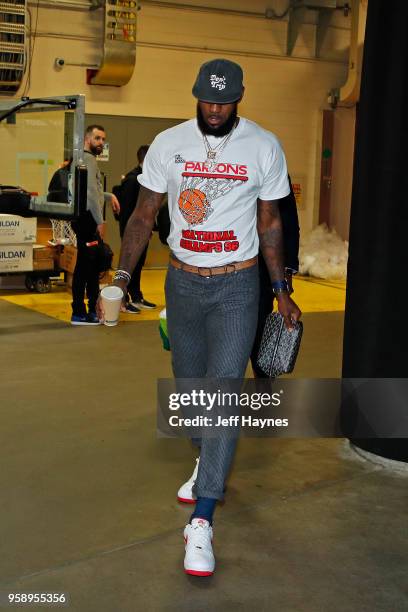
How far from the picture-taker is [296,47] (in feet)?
43.7

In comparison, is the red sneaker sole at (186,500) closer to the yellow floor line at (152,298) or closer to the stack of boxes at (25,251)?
Answer: the yellow floor line at (152,298)

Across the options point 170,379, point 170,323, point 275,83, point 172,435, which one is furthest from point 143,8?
point 170,323

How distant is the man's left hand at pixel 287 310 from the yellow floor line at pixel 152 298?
4.94 m

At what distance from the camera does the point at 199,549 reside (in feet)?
10.2

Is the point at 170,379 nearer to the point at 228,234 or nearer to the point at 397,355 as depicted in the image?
the point at 397,355

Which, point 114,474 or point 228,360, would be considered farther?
point 114,474

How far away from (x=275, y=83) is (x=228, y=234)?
34.4ft

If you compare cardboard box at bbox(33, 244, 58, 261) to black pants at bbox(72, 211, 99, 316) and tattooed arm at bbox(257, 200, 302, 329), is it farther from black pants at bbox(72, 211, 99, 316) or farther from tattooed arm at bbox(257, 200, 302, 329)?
tattooed arm at bbox(257, 200, 302, 329)

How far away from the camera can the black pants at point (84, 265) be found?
773 cm

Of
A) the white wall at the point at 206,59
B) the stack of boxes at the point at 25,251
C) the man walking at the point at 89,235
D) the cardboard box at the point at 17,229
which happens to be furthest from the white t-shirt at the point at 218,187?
the white wall at the point at 206,59

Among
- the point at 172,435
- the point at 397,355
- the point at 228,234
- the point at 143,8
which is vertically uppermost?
the point at 143,8

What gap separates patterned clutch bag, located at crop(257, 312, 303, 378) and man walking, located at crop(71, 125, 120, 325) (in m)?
4.39

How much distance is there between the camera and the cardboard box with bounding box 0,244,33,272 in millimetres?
9555

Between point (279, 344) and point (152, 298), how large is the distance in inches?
255
